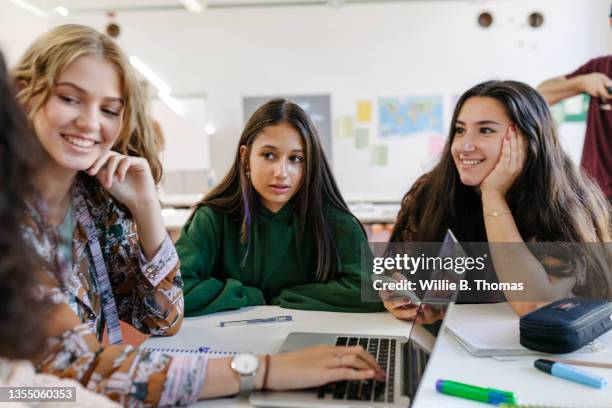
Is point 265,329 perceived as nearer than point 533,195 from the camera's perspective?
Yes

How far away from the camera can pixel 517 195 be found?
145 cm

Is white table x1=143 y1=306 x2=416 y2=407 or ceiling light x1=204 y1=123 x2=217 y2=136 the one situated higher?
ceiling light x1=204 y1=123 x2=217 y2=136

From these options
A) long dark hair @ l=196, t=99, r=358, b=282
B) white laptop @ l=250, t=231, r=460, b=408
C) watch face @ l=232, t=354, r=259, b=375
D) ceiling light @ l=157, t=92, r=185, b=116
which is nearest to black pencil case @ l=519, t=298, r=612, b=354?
white laptop @ l=250, t=231, r=460, b=408

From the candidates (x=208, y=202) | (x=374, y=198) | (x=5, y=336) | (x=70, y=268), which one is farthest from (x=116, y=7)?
(x=5, y=336)

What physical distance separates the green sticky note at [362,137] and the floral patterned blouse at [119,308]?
4724 millimetres

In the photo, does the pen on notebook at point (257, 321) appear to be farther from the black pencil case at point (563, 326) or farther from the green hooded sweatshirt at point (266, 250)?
the black pencil case at point (563, 326)

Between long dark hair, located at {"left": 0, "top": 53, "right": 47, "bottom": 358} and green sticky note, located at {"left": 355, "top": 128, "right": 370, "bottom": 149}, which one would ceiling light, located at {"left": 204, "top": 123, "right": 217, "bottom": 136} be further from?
long dark hair, located at {"left": 0, "top": 53, "right": 47, "bottom": 358}

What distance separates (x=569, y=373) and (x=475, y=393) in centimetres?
18

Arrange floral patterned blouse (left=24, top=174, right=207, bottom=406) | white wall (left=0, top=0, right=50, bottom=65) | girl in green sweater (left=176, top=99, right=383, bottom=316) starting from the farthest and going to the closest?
white wall (left=0, top=0, right=50, bottom=65), girl in green sweater (left=176, top=99, right=383, bottom=316), floral patterned blouse (left=24, top=174, right=207, bottom=406)

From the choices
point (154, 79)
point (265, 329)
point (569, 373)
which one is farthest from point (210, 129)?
point (569, 373)

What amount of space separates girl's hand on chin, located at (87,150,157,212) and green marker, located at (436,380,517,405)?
2.40 feet

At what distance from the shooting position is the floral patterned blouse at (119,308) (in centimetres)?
77

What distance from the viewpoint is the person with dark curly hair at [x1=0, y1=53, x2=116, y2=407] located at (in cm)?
59

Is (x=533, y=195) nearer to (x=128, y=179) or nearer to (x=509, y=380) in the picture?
(x=509, y=380)
